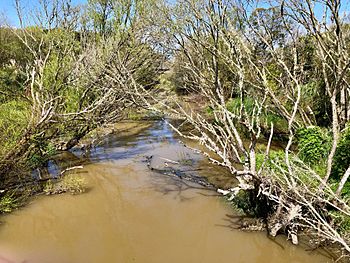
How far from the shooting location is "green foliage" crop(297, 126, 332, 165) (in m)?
8.94

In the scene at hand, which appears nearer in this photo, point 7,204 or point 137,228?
point 137,228

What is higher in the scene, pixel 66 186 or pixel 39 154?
pixel 39 154

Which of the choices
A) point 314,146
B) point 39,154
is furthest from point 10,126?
point 314,146

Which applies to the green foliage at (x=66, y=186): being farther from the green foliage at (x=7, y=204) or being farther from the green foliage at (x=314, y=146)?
the green foliage at (x=314, y=146)

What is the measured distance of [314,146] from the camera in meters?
9.12

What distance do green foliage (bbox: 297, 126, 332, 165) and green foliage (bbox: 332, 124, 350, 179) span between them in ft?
2.43

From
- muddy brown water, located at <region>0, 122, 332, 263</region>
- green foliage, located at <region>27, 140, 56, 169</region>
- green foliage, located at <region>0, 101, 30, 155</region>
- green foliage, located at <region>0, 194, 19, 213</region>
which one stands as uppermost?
green foliage, located at <region>0, 101, 30, 155</region>

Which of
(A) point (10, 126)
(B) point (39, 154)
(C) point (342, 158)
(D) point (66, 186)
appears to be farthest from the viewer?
(B) point (39, 154)

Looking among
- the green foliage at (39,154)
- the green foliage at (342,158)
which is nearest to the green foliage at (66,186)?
the green foliage at (39,154)

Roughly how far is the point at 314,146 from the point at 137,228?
5051mm

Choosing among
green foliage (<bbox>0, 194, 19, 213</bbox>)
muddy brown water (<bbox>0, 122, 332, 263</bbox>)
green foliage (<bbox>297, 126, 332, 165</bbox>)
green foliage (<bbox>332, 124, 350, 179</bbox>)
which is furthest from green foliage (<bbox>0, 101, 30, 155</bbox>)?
green foliage (<bbox>332, 124, 350, 179</bbox>)

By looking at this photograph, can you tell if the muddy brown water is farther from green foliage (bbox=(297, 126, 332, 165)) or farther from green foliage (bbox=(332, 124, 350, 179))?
green foliage (bbox=(332, 124, 350, 179))

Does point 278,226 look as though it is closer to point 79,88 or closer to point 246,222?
point 246,222

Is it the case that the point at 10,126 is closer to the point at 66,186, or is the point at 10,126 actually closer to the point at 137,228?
the point at 66,186
